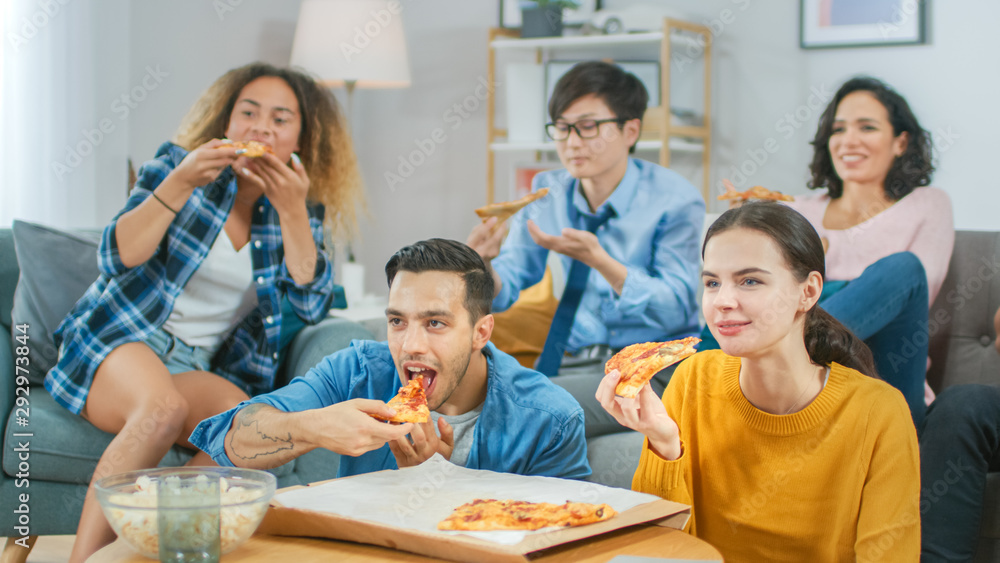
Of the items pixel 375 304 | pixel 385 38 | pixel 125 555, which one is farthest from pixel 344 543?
pixel 385 38

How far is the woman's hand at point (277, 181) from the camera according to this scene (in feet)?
7.77

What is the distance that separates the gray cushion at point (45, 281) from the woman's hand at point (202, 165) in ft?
1.71

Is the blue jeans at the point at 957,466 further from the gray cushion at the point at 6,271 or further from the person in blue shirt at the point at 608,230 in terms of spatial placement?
the gray cushion at the point at 6,271

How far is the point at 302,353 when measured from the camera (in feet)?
8.30

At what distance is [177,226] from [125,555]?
1.39m

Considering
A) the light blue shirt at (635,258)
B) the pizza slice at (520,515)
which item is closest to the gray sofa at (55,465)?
the light blue shirt at (635,258)

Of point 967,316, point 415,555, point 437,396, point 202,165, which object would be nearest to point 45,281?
point 202,165

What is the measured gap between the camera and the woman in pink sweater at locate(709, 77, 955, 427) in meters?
2.45

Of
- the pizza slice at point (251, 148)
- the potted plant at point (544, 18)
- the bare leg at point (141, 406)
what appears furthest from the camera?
the potted plant at point (544, 18)

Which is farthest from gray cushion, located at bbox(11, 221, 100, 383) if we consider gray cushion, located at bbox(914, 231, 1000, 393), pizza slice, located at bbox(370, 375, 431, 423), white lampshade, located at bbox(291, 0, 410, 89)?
gray cushion, located at bbox(914, 231, 1000, 393)

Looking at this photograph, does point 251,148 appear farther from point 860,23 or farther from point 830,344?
point 860,23

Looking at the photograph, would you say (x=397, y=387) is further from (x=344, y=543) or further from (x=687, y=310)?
(x=687, y=310)

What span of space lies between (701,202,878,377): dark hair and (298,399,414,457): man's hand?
0.60m

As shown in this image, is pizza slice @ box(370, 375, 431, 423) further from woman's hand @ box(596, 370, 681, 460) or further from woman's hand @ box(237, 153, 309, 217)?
woman's hand @ box(237, 153, 309, 217)
